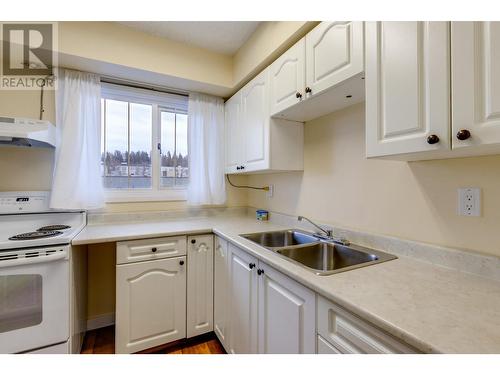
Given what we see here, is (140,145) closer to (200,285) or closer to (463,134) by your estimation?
(200,285)

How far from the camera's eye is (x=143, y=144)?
7.60ft

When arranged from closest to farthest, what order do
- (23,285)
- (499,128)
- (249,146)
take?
(499,128) → (23,285) → (249,146)

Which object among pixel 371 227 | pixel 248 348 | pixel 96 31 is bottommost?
pixel 248 348

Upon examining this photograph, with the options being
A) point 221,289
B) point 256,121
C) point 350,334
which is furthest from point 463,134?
point 221,289

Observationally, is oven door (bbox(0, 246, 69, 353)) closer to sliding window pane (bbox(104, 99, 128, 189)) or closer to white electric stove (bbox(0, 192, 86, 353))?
white electric stove (bbox(0, 192, 86, 353))

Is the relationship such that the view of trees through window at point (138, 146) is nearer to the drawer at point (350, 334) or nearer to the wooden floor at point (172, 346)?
the wooden floor at point (172, 346)

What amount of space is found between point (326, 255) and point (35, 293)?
1745mm

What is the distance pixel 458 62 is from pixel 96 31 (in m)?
2.23

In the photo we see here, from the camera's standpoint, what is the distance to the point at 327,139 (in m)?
1.67

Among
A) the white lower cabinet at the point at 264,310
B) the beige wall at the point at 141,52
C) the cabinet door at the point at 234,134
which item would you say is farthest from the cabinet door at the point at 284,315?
the beige wall at the point at 141,52

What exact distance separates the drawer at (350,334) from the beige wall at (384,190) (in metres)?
0.64
